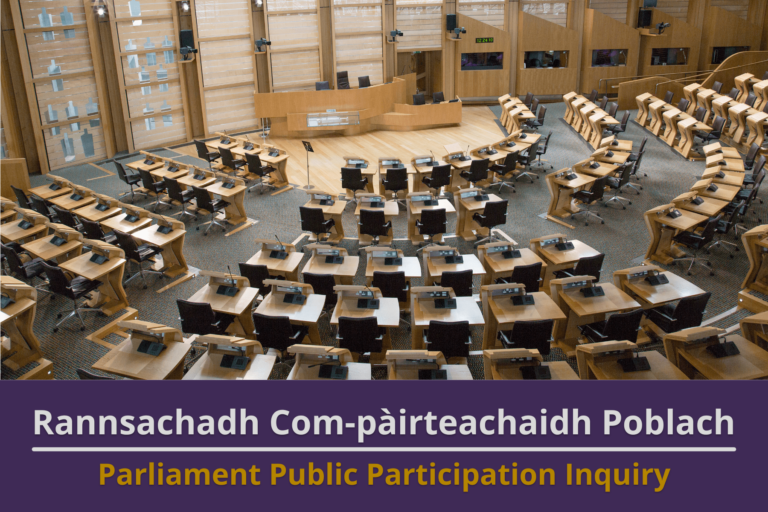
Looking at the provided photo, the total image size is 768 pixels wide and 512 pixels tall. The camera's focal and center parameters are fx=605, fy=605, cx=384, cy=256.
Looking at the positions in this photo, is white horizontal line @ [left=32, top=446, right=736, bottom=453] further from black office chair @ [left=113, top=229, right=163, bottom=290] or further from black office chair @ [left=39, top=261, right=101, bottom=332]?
black office chair @ [left=113, top=229, right=163, bottom=290]

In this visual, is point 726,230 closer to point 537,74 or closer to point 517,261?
point 517,261

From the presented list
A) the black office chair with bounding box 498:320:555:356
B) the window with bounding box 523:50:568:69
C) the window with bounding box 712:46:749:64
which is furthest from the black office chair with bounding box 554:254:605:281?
the window with bounding box 712:46:749:64

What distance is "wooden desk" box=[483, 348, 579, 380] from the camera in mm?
5516

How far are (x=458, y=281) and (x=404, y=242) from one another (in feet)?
9.63

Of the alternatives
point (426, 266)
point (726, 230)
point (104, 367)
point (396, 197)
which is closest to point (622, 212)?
point (726, 230)

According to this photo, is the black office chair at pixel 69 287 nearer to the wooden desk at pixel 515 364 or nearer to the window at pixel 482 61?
the wooden desk at pixel 515 364

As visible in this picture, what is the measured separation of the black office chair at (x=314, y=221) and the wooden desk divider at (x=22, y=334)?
3989 mm

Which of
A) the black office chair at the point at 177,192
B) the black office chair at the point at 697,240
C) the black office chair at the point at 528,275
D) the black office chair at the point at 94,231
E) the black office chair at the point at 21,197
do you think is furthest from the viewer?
the black office chair at the point at 21,197

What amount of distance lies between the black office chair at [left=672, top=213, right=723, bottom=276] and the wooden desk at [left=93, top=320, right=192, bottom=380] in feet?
Result: 23.1

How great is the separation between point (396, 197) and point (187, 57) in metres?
7.87

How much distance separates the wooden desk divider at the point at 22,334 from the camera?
690 cm

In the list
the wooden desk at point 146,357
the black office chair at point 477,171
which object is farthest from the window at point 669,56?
the wooden desk at point 146,357

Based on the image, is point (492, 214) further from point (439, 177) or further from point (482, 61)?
point (482, 61)

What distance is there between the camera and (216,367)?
228 inches
